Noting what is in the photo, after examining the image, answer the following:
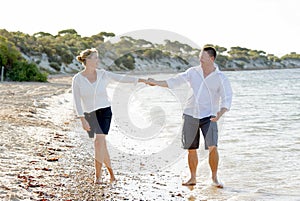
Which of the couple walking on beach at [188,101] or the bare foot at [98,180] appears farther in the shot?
the bare foot at [98,180]

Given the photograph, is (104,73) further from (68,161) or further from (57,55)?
(57,55)

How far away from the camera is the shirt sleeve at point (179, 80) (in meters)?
6.30

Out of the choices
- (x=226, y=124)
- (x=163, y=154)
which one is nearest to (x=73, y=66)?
(x=226, y=124)

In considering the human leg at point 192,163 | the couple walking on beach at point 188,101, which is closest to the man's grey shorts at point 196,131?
the couple walking on beach at point 188,101

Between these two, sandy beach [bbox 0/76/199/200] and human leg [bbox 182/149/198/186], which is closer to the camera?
sandy beach [bbox 0/76/199/200]

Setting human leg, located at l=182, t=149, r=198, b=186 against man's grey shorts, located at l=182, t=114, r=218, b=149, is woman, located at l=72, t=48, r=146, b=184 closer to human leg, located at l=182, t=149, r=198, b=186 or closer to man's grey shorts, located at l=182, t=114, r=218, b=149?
man's grey shorts, located at l=182, t=114, r=218, b=149

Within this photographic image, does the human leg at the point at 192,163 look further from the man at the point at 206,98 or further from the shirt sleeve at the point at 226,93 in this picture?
the shirt sleeve at the point at 226,93

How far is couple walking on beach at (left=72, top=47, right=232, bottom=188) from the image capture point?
19.1 ft

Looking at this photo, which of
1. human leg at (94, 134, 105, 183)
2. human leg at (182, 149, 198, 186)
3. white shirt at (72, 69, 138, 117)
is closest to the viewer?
white shirt at (72, 69, 138, 117)

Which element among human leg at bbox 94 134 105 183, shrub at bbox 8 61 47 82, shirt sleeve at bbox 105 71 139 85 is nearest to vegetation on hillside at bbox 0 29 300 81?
shrub at bbox 8 61 47 82

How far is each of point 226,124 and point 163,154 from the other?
18.9 feet

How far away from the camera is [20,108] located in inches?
497

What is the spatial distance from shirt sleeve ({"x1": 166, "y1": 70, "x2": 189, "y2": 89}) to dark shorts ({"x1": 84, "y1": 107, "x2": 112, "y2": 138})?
1.07 meters

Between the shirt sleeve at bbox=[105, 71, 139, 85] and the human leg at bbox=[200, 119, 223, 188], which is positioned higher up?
the shirt sleeve at bbox=[105, 71, 139, 85]
